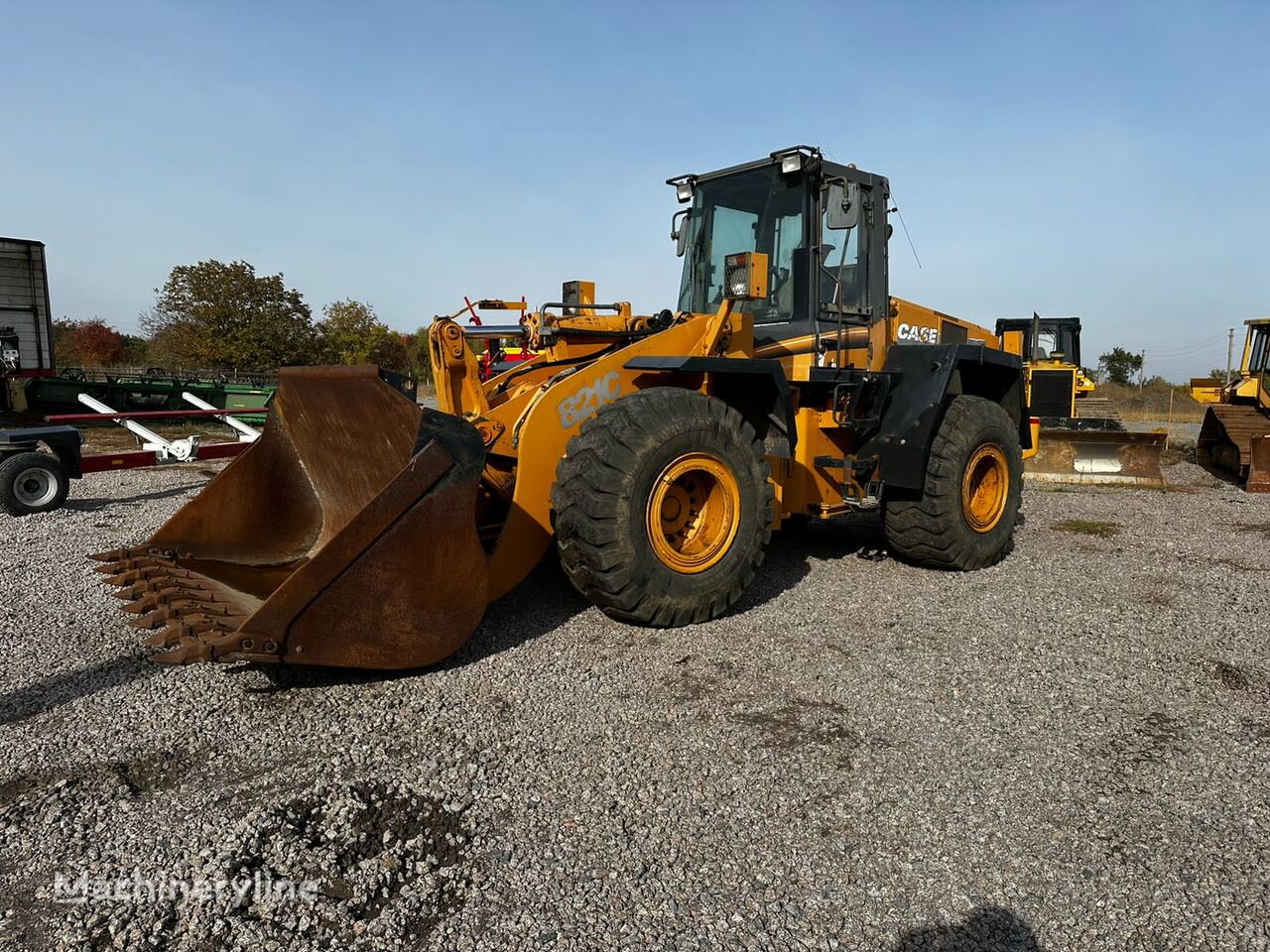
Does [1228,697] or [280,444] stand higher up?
[280,444]

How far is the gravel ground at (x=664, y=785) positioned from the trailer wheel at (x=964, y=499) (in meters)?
1.01

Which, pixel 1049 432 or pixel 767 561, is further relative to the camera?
pixel 1049 432

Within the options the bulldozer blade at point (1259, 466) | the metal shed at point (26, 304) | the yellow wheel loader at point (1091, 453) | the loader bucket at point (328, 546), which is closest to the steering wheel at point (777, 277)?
the loader bucket at point (328, 546)

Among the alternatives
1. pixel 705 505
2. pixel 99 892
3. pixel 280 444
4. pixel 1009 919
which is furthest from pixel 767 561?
pixel 99 892

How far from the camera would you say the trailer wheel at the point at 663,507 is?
4023 mm

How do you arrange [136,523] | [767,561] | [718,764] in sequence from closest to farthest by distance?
[718,764]
[767,561]
[136,523]

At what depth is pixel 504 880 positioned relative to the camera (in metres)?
2.35

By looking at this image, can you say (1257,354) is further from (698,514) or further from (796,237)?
(698,514)

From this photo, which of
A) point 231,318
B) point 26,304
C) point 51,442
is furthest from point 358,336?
point 51,442

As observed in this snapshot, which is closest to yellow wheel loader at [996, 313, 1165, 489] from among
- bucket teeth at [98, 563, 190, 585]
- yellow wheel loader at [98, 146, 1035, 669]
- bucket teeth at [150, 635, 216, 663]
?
yellow wheel loader at [98, 146, 1035, 669]

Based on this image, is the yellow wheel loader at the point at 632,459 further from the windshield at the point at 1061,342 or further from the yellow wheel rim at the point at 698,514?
the windshield at the point at 1061,342

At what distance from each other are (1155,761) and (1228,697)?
93 centimetres

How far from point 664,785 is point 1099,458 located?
10.4 metres

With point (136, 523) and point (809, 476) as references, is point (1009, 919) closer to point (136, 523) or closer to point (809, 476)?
point (809, 476)
